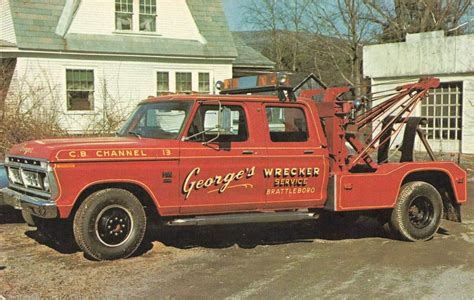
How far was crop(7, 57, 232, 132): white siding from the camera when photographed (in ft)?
68.6

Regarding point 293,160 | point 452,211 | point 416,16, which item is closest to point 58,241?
point 293,160

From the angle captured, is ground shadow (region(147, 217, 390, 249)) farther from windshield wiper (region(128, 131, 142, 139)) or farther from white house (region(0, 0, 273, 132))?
white house (region(0, 0, 273, 132))

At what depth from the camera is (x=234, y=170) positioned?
7.38 meters

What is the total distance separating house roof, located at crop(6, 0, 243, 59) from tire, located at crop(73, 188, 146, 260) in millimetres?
15464

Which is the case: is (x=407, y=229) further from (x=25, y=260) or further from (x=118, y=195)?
(x=25, y=260)

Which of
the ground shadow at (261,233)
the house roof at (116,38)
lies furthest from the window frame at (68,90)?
the ground shadow at (261,233)

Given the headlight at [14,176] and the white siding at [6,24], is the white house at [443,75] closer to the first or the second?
the white siding at [6,24]

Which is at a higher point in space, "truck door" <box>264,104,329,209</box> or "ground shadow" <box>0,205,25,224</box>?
"truck door" <box>264,104,329,209</box>

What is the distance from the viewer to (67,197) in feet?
21.7

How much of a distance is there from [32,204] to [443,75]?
1657 centimetres

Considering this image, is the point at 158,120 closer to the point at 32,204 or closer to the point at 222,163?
the point at 222,163

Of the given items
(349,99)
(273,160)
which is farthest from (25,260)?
(349,99)

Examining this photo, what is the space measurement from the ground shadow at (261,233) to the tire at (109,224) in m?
1.05

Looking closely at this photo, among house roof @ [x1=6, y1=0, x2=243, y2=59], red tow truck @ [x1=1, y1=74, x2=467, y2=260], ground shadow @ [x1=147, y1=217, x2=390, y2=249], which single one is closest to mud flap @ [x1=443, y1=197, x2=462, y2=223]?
red tow truck @ [x1=1, y1=74, x2=467, y2=260]
